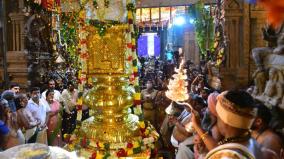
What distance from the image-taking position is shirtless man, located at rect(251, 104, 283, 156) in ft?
10.8

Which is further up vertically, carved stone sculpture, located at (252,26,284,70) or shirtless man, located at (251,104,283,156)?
carved stone sculpture, located at (252,26,284,70)

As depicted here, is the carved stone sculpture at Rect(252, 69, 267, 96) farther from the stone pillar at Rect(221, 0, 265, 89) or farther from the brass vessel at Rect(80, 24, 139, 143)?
the brass vessel at Rect(80, 24, 139, 143)

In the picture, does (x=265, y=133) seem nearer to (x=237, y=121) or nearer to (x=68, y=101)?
(x=237, y=121)

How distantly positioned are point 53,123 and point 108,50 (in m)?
4.37

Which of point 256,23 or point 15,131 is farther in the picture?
point 256,23

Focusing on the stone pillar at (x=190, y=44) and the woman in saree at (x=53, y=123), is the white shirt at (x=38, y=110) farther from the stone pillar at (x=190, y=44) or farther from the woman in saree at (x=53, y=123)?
the stone pillar at (x=190, y=44)

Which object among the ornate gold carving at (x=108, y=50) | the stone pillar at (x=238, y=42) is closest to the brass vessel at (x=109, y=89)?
the ornate gold carving at (x=108, y=50)

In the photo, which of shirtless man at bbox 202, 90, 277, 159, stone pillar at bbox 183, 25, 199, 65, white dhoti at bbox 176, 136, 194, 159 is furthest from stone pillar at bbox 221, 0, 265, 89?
stone pillar at bbox 183, 25, 199, 65

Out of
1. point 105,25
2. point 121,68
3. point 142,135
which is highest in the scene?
point 105,25

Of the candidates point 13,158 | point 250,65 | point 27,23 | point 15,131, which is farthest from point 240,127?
point 27,23

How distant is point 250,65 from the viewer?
28.8 ft

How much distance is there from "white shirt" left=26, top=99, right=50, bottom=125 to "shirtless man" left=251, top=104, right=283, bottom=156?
364cm

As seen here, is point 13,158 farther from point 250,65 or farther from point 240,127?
point 250,65

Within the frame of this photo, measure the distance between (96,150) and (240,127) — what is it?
1122mm
